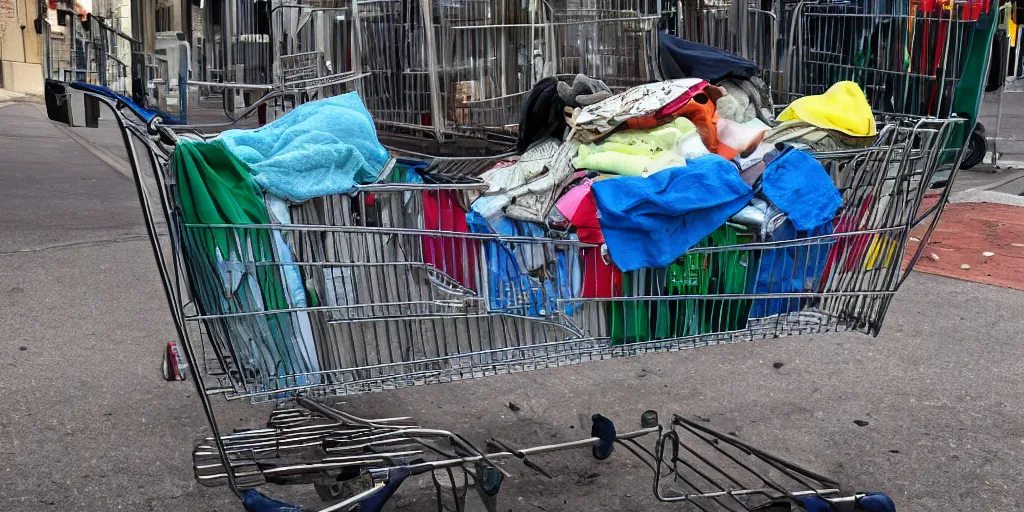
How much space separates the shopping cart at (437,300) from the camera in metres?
2.93

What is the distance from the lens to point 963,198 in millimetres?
9742

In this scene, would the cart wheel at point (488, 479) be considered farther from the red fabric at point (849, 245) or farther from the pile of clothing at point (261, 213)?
the red fabric at point (849, 245)

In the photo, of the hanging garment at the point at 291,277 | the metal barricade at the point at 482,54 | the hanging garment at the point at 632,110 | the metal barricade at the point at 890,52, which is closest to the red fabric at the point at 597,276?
the hanging garment at the point at 632,110

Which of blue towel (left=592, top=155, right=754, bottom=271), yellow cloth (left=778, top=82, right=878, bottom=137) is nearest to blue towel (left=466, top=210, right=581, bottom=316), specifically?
blue towel (left=592, top=155, right=754, bottom=271)

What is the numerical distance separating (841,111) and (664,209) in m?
0.86

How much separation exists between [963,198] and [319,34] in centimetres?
652

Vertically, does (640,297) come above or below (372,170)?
below

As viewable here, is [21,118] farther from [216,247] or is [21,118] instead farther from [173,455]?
[216,247]

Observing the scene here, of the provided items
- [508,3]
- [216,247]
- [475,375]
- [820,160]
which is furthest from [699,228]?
[508,3]

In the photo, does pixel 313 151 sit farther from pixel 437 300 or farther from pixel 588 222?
pixel 588 222

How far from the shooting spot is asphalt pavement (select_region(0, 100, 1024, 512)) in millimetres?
3881

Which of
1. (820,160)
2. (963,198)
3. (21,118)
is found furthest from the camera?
(21,118)

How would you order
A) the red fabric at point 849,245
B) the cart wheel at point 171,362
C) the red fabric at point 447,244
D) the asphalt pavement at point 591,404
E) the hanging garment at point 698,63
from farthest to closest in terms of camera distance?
the hanging garment at point 698,63 → the asphalt pavement at point 591,404 → the cart wheel at point 171,362 → the red fabric at point 849,245 → the red fabric at point 447,244

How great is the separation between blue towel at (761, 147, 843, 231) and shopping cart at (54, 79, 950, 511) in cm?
8
